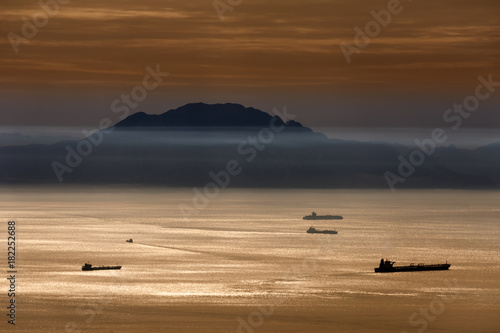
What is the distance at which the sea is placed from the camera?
182ft

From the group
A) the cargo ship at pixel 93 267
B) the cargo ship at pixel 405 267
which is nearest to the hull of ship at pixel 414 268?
the cargo ship at pixel 405 267

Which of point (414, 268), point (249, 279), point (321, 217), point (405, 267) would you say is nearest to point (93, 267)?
point (249, 279)

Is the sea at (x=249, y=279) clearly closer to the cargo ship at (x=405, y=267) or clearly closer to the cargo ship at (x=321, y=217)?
the cargo ship at (x=405, y=267)

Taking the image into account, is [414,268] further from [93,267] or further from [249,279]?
[93,267]

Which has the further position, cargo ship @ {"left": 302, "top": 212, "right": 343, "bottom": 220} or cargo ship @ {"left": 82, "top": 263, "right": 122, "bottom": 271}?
cargo ship @ {"left": 302, "top": 212, "right": 343, "bottom": 220}

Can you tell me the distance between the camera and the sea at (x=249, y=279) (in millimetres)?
55500

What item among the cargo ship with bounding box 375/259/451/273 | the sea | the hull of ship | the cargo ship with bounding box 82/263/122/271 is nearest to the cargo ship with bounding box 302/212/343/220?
the sea

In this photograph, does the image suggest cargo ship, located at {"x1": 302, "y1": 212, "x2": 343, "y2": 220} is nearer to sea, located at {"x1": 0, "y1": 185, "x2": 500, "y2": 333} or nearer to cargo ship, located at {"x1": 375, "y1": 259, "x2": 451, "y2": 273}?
sea, located at {"x1": 0, "y1": 185, "x2": 500, "y2": 333}

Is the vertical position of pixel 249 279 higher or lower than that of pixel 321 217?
lower

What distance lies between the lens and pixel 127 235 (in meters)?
125

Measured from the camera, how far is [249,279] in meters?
74.4

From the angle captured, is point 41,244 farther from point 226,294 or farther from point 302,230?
point 226,294

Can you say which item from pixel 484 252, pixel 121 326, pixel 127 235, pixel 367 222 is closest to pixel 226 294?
pixel 121 326

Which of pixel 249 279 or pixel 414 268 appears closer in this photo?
pixel 249 279
